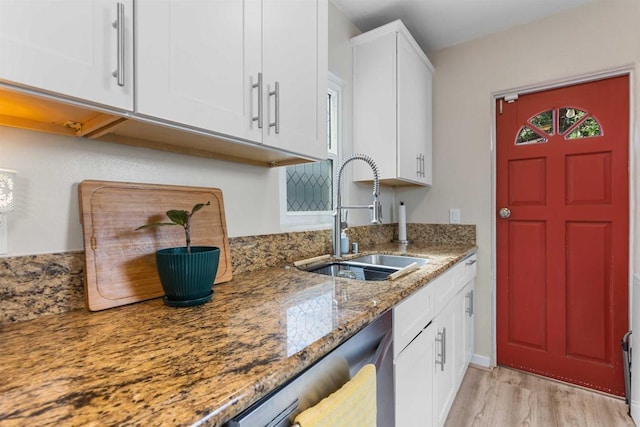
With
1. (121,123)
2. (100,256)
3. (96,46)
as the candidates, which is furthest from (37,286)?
(96,46)

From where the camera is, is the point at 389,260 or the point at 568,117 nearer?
the point at 389,260

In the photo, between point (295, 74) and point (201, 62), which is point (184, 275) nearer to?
point (201, 62)

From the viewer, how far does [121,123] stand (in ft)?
2.46

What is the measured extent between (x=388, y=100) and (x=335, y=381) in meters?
1.69

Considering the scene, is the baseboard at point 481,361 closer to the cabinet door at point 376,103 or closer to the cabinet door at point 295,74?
the cabinet door at point 376,103

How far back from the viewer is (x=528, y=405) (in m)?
1.84

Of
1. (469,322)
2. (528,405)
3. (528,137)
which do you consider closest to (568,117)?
(528,137)

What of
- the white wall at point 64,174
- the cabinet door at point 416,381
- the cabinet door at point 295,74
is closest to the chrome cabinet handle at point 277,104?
the cabinet door at point 295,74

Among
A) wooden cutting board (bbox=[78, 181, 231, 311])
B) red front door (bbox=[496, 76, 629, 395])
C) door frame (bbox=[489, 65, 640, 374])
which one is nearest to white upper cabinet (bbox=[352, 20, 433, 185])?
door frame (bbox=[489, 65, 640, 374])

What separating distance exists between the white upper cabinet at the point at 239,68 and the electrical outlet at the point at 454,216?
5.04ft

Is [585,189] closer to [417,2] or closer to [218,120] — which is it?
[417,2]

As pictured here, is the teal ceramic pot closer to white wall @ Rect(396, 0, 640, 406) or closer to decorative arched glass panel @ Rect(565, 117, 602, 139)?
white wall @ Rect(396, 0, 640, 406)

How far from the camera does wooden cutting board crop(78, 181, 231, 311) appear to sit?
2.75ft

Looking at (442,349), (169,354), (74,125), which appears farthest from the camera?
(442,349)
